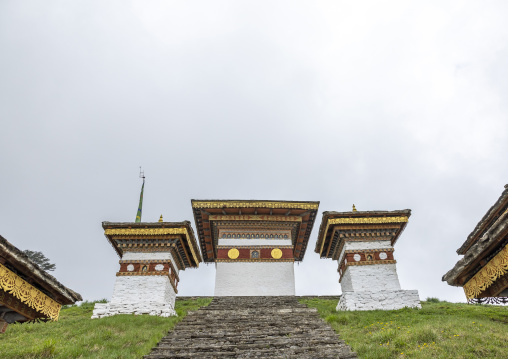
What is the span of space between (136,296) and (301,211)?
9.07 metres

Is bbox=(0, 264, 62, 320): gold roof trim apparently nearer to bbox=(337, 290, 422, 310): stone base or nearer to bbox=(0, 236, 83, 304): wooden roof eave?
bbox=(0, 236, 83, 304): wooden roof eave

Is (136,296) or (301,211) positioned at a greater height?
(301,211)

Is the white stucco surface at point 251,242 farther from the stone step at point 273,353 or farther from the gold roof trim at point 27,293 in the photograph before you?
the gold roof trim at point 27,293

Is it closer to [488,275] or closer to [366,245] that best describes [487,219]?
[366,245]

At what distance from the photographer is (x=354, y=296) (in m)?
14.4

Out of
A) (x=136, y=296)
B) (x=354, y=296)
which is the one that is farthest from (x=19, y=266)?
(x=354, y=296)

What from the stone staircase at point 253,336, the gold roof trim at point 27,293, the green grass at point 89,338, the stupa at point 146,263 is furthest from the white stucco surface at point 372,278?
the gold roof trim at point 27,293

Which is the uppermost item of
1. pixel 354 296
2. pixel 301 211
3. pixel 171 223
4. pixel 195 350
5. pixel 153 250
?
pixel 301 211

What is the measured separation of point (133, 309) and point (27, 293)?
964cm

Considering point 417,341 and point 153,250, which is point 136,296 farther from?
point 417,341

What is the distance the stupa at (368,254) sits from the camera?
14445 millimetres

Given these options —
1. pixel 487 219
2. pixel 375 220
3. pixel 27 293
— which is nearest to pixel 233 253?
pixel 375 220

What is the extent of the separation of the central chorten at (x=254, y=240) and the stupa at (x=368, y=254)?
2.30 m

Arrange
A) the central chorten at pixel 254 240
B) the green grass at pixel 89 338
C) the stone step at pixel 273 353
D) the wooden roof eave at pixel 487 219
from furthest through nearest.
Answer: the central chorten at pixel 254 240 → the wooden roof eave at pixel 487 219 → the green grass at pixel 89 338 → the stone step at pixel 273 353
